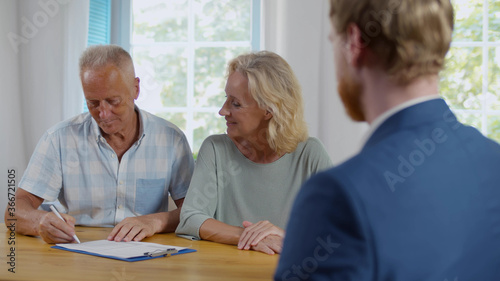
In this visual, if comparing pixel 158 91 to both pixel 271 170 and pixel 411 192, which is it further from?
pixel 411 192

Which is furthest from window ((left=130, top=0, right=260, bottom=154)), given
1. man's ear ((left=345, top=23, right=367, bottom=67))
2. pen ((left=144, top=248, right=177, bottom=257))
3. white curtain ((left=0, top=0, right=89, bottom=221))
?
man's ear ((left=345, top=23, right=367, bottom=67))

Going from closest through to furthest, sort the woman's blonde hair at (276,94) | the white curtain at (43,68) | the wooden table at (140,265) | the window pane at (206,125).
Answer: the wooden table at (140,265)
the woman's blonde hair at (276,94)
the white curtain at (43,68)
the window pane at (206,125)

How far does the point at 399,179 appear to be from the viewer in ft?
2.46

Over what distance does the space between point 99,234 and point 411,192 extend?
158 centimetres

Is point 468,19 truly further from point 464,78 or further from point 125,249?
point 125,249

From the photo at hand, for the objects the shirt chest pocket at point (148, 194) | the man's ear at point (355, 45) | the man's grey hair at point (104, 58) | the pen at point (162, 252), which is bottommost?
the pen at point (162, 252)

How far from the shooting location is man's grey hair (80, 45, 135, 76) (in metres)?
2.39

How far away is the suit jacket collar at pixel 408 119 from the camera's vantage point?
79 cm

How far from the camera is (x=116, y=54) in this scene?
2445mm

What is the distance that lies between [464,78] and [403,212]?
306cm

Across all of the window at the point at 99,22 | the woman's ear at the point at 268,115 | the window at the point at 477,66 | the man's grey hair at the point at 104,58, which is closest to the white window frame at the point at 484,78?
the window at the point at 477,66

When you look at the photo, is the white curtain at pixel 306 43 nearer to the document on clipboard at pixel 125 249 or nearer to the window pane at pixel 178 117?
the window pane at pixel 178 117

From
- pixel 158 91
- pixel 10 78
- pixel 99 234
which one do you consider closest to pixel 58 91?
pixel 10 78

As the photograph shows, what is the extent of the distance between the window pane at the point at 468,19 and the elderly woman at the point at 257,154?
5.61ft
